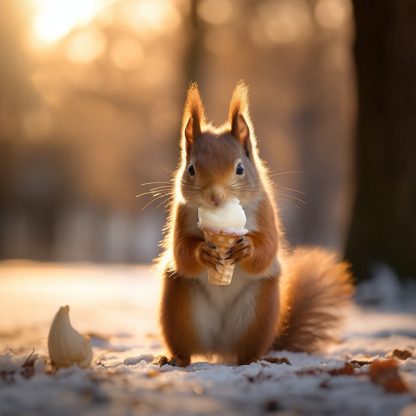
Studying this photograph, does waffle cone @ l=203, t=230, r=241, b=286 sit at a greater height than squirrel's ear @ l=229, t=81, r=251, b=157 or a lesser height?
lesser

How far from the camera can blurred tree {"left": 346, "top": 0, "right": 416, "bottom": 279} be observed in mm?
5070

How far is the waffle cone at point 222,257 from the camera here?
246cm

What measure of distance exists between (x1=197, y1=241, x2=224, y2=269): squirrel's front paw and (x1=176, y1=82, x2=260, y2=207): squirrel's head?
160mm

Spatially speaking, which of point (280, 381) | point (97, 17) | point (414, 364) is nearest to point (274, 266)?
point (414, 364)

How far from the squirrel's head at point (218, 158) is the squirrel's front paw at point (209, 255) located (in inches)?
6.3

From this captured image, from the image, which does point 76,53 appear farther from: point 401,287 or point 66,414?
point 66,414

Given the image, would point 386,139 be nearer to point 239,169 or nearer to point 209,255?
point 239,169

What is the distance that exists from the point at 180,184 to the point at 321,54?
12128mm

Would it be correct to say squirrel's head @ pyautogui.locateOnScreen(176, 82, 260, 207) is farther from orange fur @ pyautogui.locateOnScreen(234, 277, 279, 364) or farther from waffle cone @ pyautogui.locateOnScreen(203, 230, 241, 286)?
orange fur @ pyautogui.locateOnScreen(234, 277, 279, 364)

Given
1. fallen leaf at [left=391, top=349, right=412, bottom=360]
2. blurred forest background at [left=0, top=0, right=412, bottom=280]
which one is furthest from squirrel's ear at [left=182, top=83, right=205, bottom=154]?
blurred forest background at [left=0, top=0, right=412, bottom=280]

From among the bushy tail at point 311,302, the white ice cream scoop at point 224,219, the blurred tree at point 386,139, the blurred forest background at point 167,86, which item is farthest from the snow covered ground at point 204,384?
the blurred forest background at point 167,86

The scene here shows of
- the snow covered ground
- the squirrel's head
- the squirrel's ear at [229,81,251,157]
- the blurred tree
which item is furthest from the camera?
the blurred tree

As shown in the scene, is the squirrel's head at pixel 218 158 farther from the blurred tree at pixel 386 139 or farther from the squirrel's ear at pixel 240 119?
the blurred tree at pixel 386 139

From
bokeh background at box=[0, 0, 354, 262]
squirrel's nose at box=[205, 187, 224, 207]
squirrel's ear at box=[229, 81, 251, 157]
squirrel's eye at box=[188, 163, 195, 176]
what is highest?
bokeh background at box=[0, 0, 354, 262]
